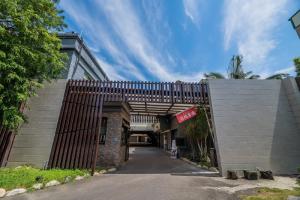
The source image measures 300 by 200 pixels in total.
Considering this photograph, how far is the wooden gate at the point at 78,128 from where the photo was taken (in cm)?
751

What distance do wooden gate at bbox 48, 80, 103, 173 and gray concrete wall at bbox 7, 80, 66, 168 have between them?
36cm

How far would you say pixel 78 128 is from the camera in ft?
26.9

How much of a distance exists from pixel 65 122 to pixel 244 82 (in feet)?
31.0

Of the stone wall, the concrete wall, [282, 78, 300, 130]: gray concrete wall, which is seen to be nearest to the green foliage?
[282, 78, 300, 130]: gray concrete wall

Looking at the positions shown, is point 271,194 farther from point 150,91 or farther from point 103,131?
point 103,131

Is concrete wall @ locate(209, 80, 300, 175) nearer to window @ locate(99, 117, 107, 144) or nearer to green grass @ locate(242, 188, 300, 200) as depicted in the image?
green grass @ locate(242, 188, 300, 200)

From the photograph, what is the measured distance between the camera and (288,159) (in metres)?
7.74

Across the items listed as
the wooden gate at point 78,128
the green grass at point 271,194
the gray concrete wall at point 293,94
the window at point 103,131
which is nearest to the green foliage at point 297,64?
the gray concrete wall at point 293,94

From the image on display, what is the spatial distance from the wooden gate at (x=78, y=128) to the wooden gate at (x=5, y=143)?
1911mm

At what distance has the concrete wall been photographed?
25.1 feet

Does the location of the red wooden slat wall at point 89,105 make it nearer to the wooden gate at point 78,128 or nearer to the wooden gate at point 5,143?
the wooden gate at point 78,128

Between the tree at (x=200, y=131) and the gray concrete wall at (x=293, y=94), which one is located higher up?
the gray concrete wall at (x=293, y=94)

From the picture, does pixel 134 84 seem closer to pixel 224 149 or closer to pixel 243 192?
pixel 224 149

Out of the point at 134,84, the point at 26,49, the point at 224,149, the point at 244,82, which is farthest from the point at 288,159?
the point at 26,49
